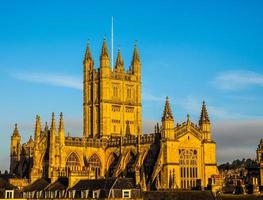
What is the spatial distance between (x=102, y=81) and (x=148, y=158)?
2626cm

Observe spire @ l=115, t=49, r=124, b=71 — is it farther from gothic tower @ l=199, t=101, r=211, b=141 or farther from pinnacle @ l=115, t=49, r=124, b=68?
gothic tower @ l=199, t=101, r=211, b=141

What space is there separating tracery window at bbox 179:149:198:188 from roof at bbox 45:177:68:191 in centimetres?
2600

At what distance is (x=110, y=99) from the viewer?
129125 millimetres

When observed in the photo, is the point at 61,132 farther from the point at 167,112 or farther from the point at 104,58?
the point at 104,58

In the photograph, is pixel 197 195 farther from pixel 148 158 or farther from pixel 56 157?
pixel 56 157

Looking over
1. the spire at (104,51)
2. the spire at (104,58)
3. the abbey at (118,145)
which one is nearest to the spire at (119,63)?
the abbey at (118,145)

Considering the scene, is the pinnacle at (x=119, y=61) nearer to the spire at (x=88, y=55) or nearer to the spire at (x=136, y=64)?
the spire at (x=136, y=64)

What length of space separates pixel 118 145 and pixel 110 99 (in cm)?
1488

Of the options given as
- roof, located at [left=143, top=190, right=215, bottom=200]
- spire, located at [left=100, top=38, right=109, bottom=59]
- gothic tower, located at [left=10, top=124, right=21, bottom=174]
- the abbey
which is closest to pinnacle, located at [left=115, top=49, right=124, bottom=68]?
the abbey

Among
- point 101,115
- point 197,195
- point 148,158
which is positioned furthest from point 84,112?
point 197,195

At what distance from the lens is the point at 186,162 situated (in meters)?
108

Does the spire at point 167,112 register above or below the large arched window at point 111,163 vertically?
above

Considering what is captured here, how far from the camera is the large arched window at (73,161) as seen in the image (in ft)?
374

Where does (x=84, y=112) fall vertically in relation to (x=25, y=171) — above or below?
above
